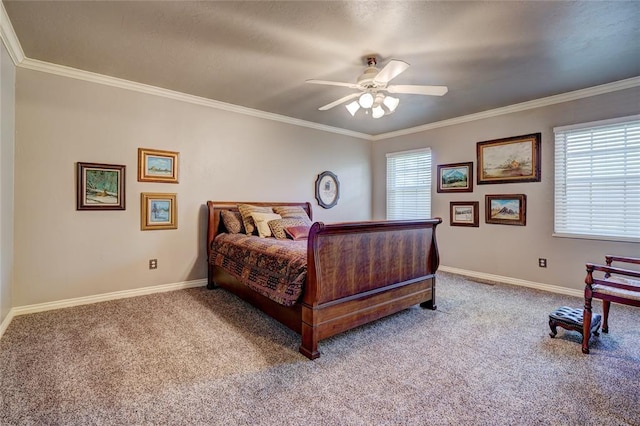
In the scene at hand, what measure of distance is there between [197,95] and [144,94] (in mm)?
614

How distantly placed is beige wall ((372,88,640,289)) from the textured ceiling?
351 millimetres

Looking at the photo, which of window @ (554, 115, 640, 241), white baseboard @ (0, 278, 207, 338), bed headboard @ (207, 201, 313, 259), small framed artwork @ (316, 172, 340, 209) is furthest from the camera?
small framed artwork @ (316, 172, 340, 209)

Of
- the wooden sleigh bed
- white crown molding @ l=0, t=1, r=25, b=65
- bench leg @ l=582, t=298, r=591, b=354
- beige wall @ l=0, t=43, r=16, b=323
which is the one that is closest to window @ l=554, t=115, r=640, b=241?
bench leg @ l=582, t=298, r=591, b=354

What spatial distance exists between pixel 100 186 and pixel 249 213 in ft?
5.52

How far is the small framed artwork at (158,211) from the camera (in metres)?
3.67

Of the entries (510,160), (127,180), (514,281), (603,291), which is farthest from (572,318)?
(127,180)

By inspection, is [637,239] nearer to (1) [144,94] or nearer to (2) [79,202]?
(1) [144,94]

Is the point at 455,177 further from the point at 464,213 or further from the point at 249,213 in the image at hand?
the point at 249,213

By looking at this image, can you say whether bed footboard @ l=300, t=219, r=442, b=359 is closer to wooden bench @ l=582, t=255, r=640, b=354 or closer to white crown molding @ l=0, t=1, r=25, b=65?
wooden bench @ l=582, t=255, r=640, b=354

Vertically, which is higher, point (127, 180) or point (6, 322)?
point (127, 180)

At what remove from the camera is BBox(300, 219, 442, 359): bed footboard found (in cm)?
225

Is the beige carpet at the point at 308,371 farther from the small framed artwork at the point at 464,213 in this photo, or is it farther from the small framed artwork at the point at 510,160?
the small framed artwork at the point at 510,160

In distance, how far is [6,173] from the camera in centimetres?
269

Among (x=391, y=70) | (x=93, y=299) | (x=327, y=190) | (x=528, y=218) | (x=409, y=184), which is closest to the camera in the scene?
(x=391, y=70)
